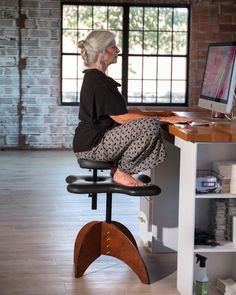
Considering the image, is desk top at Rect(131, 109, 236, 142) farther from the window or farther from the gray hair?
the window

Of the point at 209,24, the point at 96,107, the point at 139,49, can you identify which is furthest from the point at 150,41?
the point at 96,107

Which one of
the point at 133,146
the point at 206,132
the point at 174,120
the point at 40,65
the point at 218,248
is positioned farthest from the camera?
the point at 40,65

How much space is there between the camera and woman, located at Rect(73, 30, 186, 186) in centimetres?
393

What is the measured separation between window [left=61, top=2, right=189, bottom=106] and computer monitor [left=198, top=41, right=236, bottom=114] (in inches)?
227

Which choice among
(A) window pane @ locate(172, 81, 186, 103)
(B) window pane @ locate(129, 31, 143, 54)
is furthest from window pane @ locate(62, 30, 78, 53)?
(A) window pane @ locate(172, 81, 186, 103)

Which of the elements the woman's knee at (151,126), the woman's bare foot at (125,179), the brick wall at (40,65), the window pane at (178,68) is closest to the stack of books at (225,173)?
the woman's knee at (151,126)

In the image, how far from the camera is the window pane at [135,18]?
10203 millimetres

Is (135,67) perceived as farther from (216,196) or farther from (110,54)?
(216,196)

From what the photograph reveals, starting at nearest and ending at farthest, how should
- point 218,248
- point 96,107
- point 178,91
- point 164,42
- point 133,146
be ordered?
point 218,248 → point 133,146 → point 96,107 → point 164,42 → point 178,91

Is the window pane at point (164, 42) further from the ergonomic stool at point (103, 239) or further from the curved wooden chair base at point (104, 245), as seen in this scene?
the curved wooden chair base at point (104, 245)

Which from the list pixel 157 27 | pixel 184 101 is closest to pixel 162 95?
pixel 184 101

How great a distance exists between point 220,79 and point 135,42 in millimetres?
6177

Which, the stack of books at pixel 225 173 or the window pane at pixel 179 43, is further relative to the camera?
the window pane at pixel 179 43

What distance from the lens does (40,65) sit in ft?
33.0
